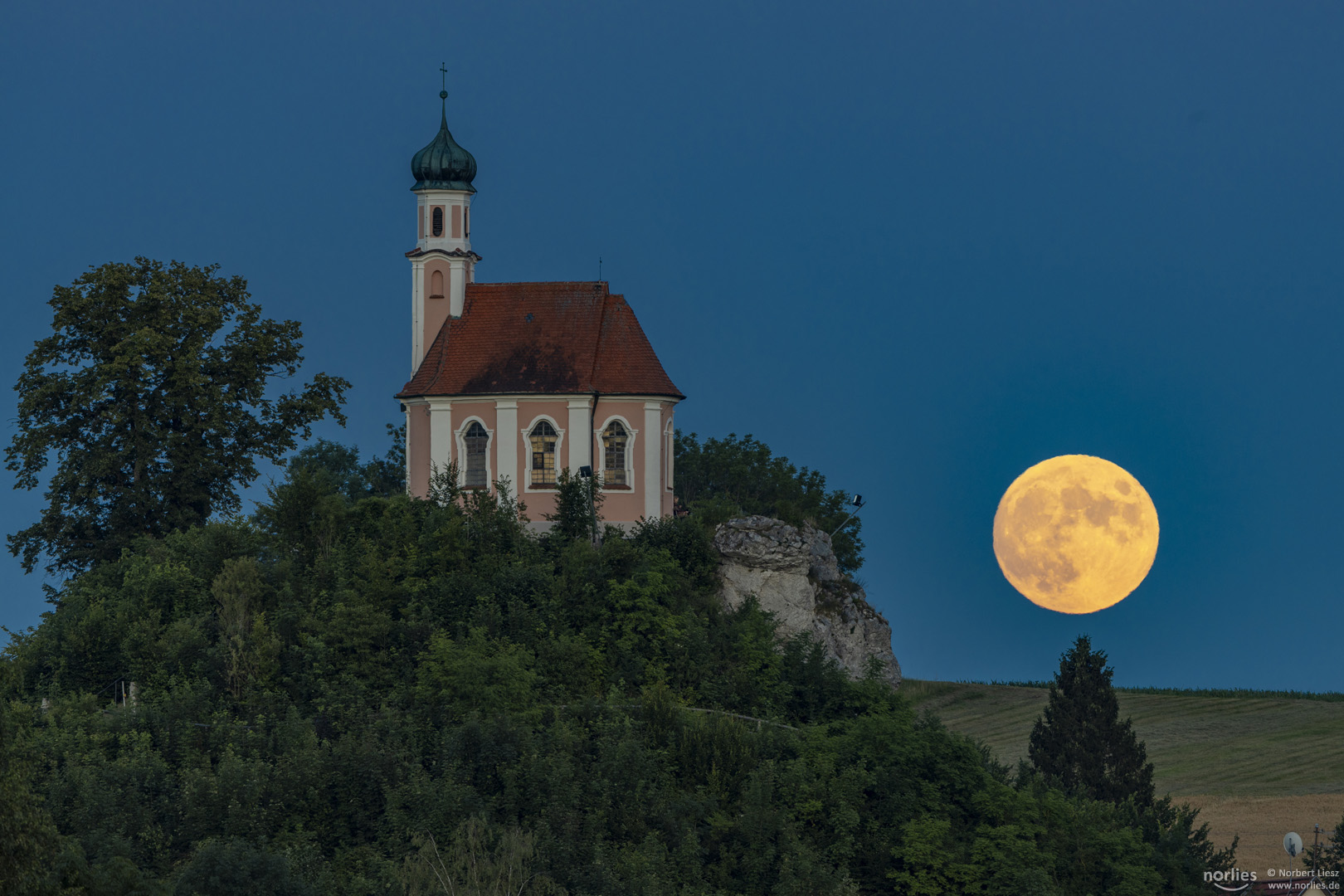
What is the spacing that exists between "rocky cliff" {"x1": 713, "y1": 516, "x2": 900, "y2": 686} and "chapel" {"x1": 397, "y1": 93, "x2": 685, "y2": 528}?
4316mm

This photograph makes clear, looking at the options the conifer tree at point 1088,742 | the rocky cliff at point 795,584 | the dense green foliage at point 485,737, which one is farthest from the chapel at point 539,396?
the conifer tree at point 1088,742

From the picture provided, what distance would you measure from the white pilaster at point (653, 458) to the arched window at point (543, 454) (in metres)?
3.25

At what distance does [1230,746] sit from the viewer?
255 feet

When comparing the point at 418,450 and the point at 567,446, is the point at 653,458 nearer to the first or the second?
the point at 567,446

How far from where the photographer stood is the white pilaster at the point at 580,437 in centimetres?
5966

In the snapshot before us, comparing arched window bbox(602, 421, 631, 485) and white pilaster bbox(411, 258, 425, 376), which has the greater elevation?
white pilaster bbox(411, 258, 425, 376)

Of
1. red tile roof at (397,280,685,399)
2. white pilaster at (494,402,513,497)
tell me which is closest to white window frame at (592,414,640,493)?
red tile roof at (397,280,685,399)

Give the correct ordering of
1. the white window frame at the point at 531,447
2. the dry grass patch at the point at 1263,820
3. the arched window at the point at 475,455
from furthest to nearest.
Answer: the arched window at the point at 475,455
the white window frame at the point at 531,447
the dry grass patch at the point at 1263,820

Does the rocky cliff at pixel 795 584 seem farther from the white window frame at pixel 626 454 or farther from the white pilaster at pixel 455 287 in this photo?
the white pilaster at pixel 455 287

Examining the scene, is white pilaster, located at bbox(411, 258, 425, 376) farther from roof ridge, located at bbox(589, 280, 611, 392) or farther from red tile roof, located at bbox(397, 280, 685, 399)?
roof ridge, located at bbox(589, 280, 611, 392)

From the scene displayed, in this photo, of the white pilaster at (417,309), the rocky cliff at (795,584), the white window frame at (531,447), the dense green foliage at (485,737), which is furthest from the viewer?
the white pilaster at (417,309)

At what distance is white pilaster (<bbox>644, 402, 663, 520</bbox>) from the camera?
59.7 meters

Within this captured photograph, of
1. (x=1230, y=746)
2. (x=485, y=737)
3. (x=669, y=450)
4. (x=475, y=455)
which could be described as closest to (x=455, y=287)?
(x=475, y=455)

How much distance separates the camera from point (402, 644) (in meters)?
51.7
